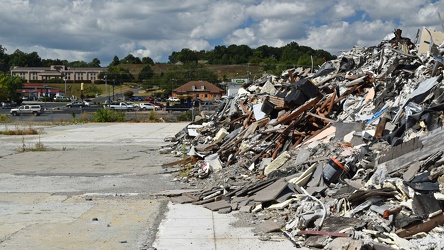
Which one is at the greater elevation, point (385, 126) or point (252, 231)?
point (385, 126)

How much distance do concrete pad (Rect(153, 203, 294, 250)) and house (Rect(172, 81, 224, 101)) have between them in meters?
93.3

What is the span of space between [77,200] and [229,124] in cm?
820

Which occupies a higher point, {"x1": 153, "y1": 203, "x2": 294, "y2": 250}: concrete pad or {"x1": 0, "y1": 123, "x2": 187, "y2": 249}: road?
{"x1": 153, "y1": 203, "x2": 294, "y2": 250}: concrete pad

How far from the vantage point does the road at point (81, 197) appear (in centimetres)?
880

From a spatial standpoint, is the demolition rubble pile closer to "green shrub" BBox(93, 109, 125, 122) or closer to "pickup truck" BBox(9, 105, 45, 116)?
"green shrub" BBox(93, 109, 125, 122)

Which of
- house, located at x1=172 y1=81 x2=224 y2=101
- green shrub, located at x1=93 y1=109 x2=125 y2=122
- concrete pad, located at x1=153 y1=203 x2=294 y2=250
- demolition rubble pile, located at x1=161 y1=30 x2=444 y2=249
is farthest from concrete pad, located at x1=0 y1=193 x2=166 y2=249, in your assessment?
house, located at x1=172 y1=81 x2=224 y2=101

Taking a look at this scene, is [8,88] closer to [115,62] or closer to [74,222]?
Result: [115,62]

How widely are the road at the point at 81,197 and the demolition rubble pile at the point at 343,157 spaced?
135 cm

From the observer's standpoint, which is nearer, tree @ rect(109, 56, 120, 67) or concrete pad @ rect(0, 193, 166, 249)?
concrete pad @ rect(0, 193, 166, 249)

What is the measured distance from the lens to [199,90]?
106 metres

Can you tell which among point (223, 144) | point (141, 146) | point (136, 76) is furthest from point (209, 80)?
point (223, 144)

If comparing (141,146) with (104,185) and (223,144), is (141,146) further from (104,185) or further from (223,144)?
(104,185)

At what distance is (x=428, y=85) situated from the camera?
38.9 ft

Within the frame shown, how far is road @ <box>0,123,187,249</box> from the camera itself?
8.80 m
